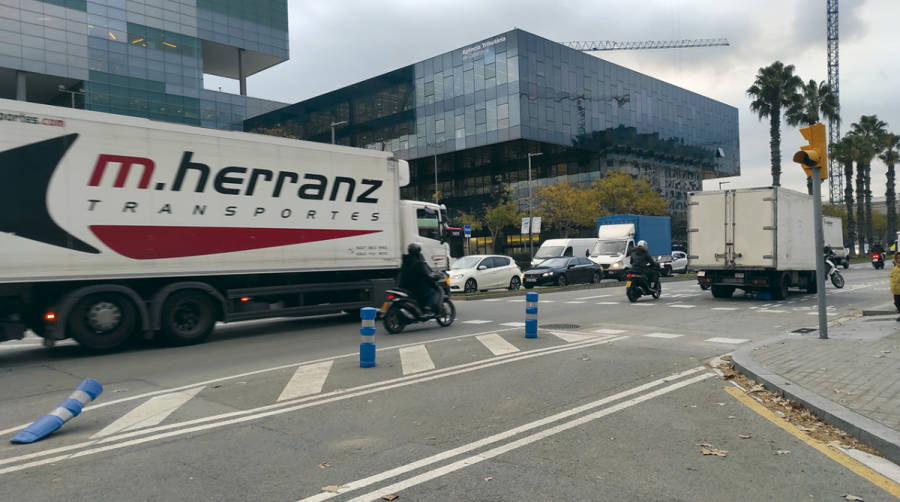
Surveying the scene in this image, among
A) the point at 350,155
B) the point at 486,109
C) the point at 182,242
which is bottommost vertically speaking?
the point at 182,242

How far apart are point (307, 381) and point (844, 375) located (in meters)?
6.04

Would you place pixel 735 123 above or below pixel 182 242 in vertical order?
above

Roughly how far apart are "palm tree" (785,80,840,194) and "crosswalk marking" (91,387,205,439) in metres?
48.4

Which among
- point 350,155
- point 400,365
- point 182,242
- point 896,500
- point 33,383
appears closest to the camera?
point 896,500

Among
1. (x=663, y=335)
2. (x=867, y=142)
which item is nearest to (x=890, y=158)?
(x=867, y=142)

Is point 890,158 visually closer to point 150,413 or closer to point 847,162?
point 847,162

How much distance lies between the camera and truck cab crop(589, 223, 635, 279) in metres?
29.4

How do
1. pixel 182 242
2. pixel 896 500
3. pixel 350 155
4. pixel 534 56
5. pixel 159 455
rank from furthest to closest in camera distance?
pixel 534 56 < pixel 350 155 < pixel 182 242 < pixel 159 455 < pixel 896 500

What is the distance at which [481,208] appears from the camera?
202 feet

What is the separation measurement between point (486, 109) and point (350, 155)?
42.0 metres

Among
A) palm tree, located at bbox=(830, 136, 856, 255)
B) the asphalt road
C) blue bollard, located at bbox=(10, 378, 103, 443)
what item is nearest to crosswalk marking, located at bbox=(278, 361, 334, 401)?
the asphalt road

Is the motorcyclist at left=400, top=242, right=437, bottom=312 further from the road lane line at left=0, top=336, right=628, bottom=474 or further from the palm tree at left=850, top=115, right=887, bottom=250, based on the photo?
the palm tree at left=850, top=115, right=887, bottom=250

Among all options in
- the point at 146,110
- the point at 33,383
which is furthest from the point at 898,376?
the point at 146,110

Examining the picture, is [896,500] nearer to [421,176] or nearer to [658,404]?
[658,404]
